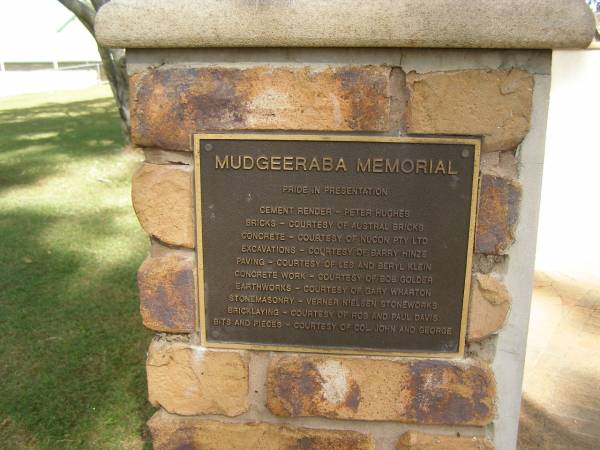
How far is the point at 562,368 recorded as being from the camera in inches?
131

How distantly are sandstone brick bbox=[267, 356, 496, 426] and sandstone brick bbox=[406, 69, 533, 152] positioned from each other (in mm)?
843

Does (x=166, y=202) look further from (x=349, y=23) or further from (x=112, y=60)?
(x=112, y=60)

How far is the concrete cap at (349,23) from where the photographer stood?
5.47ft

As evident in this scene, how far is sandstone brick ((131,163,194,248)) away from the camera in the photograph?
76.4 inches

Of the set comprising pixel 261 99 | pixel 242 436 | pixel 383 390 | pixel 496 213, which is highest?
pixel 261 99

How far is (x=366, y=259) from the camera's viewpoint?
6.48ft

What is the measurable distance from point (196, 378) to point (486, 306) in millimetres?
1122

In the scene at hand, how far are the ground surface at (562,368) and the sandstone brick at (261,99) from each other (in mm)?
1835

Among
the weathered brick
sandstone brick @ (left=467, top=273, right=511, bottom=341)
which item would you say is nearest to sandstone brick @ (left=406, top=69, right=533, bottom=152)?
sandstone brick @ (left=467, top=273, right=511, bottom=341)

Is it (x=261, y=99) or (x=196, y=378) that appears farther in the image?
(x=196, y=378)

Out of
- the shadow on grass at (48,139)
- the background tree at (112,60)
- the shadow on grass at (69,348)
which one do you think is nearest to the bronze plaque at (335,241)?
the shadow on grass at (69,348)

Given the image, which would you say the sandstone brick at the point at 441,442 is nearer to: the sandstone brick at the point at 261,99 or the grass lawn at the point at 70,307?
the sandstone brick at the point at 261,99

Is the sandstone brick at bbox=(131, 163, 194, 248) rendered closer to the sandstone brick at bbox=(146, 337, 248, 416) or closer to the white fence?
the sandstone brick at bbox=(146, 337, 248, 416)

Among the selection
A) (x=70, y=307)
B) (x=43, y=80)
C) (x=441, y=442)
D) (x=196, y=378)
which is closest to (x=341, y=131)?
(x=196, y=378)
